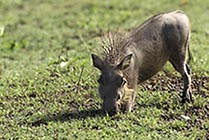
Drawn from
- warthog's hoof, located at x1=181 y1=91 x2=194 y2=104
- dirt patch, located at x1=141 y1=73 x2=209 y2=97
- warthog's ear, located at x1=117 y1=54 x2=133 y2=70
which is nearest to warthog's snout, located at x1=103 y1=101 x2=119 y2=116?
warthog's ear, located at x1=117 y1=54 x2=133 y2=70

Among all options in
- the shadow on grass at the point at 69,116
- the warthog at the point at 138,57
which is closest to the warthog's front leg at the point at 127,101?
the warthog at the point at 138,57

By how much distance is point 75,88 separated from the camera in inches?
283

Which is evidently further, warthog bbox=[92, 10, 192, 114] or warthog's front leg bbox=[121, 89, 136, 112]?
warthog's front leg bbox=[121, 89, 136, 112]

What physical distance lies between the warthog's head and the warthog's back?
0.54m

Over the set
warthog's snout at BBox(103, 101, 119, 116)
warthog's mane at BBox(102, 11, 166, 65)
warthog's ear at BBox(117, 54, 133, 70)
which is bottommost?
warthog's snout at BBox(103, 101, 119, 116)

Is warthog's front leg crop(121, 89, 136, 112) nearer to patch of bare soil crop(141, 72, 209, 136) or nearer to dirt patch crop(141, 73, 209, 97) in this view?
patch of bare soil crop(141, 72, 209, 136)

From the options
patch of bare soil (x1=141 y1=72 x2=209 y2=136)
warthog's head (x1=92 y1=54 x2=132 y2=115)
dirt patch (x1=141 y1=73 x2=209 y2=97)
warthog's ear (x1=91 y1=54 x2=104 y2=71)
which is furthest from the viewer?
dirt patch (x1=141 y1=73 x2=209 y2=97)

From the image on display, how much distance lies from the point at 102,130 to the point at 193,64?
2.47 metres

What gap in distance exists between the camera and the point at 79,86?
23.7 ft

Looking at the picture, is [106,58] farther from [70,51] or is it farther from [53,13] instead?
[53,13]

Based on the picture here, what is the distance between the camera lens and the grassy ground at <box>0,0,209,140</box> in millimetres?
6035

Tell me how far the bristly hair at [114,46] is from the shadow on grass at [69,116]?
60 cm

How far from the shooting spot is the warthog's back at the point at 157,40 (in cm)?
659

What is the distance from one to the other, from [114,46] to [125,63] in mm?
298
